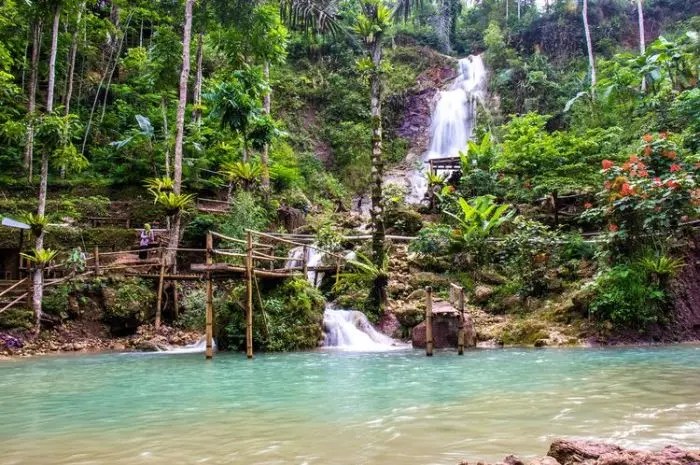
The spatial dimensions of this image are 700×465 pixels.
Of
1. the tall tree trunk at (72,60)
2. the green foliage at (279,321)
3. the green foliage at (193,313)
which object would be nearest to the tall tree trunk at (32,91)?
the tall tree trunk at (72,60)

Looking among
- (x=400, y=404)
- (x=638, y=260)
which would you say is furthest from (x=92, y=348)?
(x=638, y=260)

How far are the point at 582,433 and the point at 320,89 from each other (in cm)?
3101

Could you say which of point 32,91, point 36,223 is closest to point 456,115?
point 32,91

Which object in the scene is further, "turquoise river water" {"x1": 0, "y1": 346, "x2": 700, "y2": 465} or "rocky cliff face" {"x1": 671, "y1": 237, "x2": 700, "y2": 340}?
"rocky cliff face" {"x1": 671, "y1": 237, "x2": 700, "y2": 340}

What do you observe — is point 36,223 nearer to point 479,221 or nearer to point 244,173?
point 244,173

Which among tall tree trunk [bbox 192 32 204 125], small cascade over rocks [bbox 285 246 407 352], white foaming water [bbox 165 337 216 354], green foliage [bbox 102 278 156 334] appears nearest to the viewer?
white foaming water [bbox 165 337 216 354]

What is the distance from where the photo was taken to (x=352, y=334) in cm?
1439

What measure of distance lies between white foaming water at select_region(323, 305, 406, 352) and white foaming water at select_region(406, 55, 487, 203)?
1544 cm

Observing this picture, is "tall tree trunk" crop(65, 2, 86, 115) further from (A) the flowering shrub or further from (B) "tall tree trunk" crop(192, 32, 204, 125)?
(A) the flowering shrub

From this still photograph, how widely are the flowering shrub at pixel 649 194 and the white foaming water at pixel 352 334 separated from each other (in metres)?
5.77

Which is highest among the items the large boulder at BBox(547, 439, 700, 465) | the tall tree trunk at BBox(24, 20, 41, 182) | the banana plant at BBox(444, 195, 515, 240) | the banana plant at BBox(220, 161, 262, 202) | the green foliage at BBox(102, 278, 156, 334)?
the tall tree trunk at BBox(24, 20, 41, 182)

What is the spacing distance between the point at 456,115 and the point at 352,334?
70.6 ft

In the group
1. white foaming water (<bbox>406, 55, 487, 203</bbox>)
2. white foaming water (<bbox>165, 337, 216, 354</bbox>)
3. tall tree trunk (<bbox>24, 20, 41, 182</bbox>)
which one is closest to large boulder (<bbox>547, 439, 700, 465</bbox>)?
white foaming water (<bbox>165, 337, 216, 354</bbox>)

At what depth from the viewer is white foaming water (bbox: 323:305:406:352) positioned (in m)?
14.1
